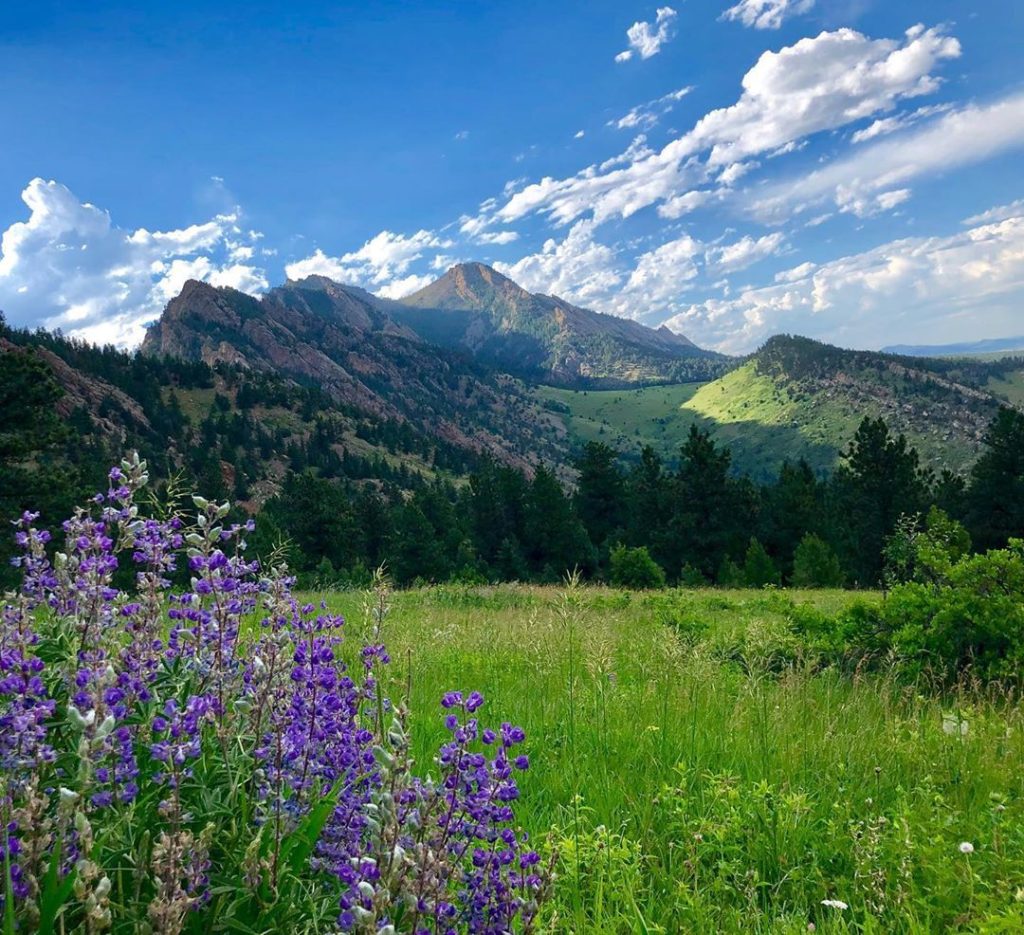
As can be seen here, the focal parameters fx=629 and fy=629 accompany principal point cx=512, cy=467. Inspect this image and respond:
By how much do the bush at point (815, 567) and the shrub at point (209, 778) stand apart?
3957 centimetres

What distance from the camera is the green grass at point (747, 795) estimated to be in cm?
299

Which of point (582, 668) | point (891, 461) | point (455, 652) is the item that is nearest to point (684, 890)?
point (582, 668)

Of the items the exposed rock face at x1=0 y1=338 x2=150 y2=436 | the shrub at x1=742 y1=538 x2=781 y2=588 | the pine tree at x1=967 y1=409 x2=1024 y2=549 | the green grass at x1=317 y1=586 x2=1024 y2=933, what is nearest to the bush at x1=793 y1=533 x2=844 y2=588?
the shrub at x1=742 y1=538 x2=781 y2=588

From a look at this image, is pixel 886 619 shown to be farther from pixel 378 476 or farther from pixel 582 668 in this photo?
pixel 378 476

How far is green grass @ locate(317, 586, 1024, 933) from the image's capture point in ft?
9.82

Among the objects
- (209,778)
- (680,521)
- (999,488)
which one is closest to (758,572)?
(680,521)

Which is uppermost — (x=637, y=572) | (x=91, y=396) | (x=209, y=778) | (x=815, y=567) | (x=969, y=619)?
(x=91, y=396)

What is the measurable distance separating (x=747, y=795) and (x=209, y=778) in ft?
10.2

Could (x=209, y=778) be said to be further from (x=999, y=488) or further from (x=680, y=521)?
(x=999, y=488)

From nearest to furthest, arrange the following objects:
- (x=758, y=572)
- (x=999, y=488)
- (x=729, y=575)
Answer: (x=758, y=572) < (x=729, y=575) < (x=999, y=488)

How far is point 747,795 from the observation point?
12.7 ft

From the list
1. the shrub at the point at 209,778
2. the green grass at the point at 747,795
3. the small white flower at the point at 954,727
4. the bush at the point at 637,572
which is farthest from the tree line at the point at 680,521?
the shrub at the point at 209,778

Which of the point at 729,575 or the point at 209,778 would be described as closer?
the point at 209,778

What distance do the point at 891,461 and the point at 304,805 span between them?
167ft
